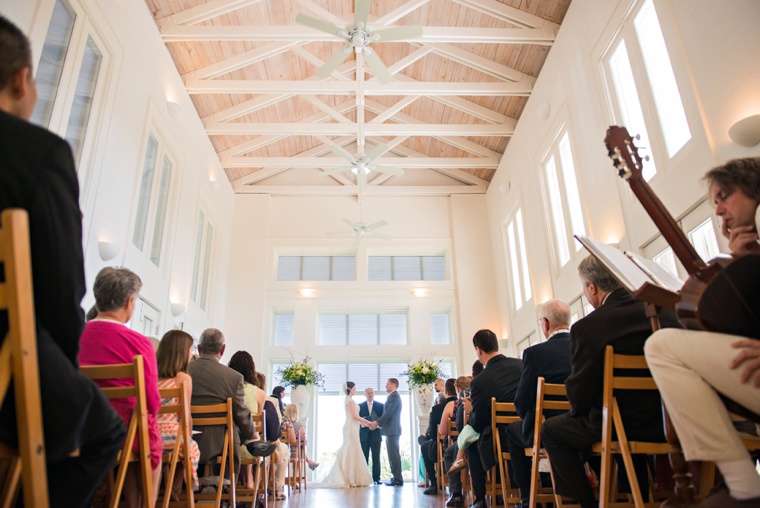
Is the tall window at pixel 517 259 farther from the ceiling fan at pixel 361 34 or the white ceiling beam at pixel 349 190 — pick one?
the ceiling fan at pixel 361 34

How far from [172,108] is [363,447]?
19.2ft

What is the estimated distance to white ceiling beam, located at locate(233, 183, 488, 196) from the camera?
40.7ft

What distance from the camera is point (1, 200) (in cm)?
97

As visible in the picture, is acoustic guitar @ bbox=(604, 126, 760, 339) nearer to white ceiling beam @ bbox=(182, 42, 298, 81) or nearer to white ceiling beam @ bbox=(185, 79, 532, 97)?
white ceiling beam @ bbox=(185, 79, 532, 97)

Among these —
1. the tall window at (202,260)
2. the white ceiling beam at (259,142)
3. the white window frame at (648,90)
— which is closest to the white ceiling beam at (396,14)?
the white window frame at (648,90)

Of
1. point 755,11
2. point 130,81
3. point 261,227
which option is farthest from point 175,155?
point 755,11

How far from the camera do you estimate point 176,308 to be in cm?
813

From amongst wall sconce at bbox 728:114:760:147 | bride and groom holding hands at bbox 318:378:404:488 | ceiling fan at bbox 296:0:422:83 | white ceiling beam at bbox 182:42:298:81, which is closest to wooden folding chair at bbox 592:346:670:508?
wall sconce at bbox 728:114:760:147

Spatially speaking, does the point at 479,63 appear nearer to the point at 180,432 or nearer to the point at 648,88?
the point at 648,88

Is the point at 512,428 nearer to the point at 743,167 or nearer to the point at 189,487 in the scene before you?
the point at 189,487

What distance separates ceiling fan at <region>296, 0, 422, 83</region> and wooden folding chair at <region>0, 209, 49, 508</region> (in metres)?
5.92

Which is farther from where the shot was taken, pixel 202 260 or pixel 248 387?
pixel 202 260

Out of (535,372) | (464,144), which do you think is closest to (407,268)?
(464,144)

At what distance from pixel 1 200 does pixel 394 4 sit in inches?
348
